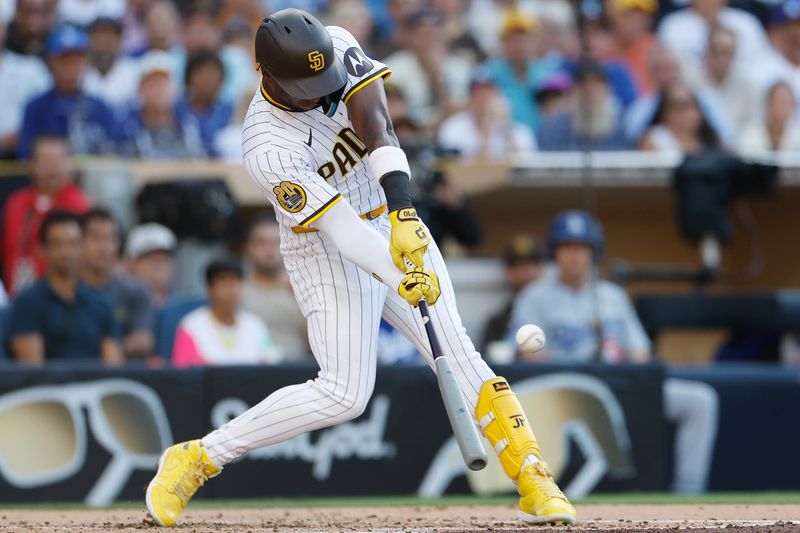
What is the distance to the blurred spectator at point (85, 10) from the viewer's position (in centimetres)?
1054

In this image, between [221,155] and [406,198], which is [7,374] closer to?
[221,155]

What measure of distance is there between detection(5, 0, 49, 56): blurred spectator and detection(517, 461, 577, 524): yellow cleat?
647 cm

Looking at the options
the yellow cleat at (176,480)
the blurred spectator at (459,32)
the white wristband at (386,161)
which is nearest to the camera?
the white wristband at (386,161)

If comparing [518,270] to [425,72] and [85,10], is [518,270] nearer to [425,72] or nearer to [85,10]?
[425,72]

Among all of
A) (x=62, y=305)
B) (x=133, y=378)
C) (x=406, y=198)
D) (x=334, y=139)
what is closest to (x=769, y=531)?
(x=406, y=198)

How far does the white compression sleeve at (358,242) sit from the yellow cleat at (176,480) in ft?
3.46

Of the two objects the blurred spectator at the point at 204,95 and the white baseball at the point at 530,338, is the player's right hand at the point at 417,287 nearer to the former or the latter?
the white baseball at the point at 530,338

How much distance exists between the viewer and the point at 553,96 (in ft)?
33.5

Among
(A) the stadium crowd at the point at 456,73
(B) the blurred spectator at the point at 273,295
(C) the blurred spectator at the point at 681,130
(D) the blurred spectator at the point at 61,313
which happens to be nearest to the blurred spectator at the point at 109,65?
(A) the stadium crowd at the point at 456,73

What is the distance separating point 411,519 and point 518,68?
233 inches

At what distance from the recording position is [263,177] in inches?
189

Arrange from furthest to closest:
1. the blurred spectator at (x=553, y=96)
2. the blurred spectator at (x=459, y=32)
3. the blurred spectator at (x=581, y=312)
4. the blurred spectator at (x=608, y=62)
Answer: the blurred spectator at (x=459, y=32)
the blurred spectator at (x=608, y=62)
the blurred spectator at (x=553, y=96)
the blurred spectator at (x=581, y=312)

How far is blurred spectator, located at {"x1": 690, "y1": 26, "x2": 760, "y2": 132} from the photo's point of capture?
34.0ft

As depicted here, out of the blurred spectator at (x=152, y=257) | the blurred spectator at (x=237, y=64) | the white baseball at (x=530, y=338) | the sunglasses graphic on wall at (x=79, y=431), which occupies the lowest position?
the sunglasses graphic on wall at (x=79, y=431)
